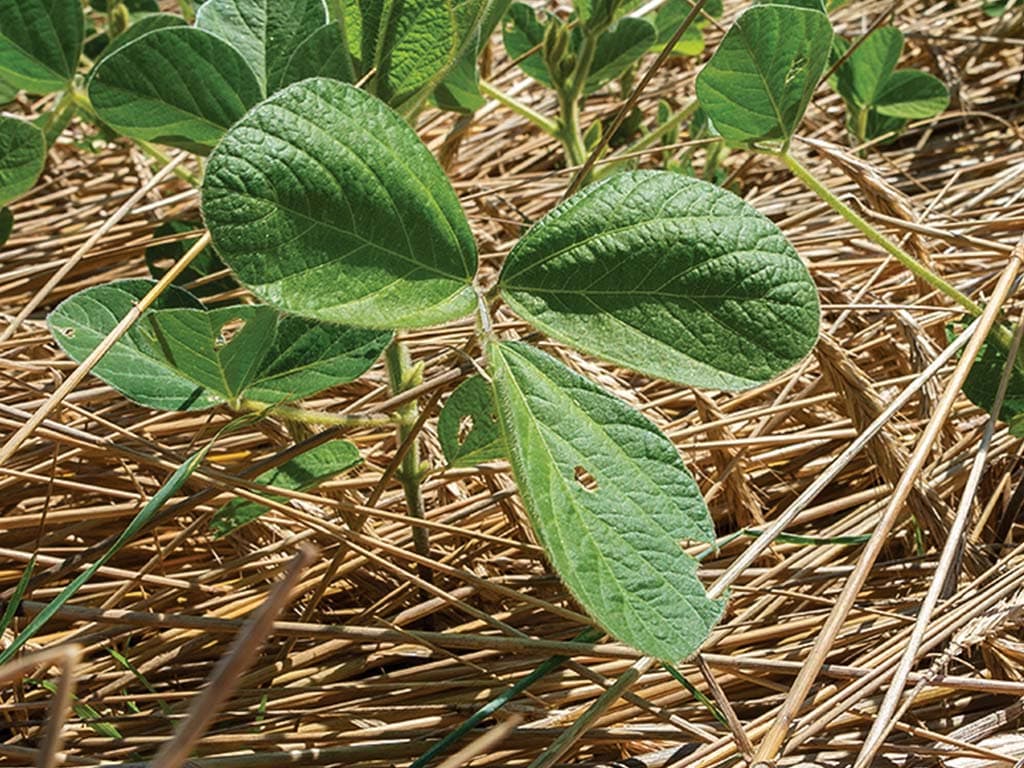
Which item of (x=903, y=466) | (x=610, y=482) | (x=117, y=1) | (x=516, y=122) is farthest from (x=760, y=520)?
(x=117, y=1)

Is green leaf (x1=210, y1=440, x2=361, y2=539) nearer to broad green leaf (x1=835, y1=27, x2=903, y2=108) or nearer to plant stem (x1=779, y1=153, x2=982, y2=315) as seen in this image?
plant stem (x1=779, y1=153, x2=982, y2=315)

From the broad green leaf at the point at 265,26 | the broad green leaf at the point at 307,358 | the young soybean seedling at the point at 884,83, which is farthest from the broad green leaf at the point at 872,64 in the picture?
the broad green leaf at the point at 307,358

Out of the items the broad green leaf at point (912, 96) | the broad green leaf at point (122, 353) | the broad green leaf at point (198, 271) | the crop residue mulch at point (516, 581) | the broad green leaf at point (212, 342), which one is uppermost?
the broad green leaf at point (912, 96)

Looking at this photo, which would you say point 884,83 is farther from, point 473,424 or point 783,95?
point 473,424

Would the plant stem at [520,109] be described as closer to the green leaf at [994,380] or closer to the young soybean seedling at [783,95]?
the young soybean seedling at [783,95]

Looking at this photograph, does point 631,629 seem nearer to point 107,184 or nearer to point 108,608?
point 108,608

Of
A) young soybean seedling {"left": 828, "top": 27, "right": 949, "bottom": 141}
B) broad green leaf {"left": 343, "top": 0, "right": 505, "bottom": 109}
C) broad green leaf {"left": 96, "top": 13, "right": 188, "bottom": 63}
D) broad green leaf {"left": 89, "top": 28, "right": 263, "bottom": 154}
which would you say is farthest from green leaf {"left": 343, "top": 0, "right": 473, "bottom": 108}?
young soybean seedling {"left": 828, "top": 27, "right": 949, "bottom": 141}
